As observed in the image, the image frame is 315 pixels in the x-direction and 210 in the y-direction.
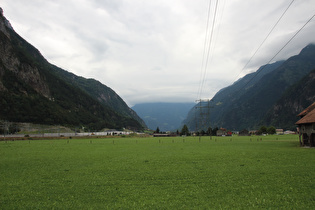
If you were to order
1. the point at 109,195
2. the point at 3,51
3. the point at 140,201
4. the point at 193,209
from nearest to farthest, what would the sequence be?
1. the point at 193,209
2. the point at 140,201
3. the point at 109,195
4. the point at 3,51

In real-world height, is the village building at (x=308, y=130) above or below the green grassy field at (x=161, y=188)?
above

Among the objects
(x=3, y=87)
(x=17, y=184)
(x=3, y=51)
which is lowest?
(x=17, y=184)

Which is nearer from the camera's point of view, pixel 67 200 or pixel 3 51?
pixel 67 200

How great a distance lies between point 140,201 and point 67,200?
3910 mm

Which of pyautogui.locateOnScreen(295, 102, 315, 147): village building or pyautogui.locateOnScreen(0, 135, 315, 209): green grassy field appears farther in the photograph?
pyautogui.locateOnScreen(295, 102, 315, 147): village building

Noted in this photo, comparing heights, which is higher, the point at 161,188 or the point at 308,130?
the point at 308,130

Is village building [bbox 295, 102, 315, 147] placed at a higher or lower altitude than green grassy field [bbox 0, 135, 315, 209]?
higher

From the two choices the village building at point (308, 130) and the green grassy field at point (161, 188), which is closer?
the green grassy field at point (161, 188)

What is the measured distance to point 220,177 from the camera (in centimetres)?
1543

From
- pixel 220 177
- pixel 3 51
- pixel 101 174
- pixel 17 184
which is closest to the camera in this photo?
pixel 17 184

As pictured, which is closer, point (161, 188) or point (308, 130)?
point (161, 188)

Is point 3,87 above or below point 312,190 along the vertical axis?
above

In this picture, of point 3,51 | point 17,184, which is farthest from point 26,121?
point 17,184

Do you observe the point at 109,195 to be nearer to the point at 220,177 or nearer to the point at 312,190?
the point at 220,177
